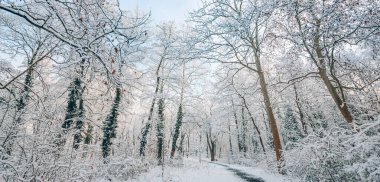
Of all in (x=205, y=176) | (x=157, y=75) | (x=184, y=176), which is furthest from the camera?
(x=157, y=75)

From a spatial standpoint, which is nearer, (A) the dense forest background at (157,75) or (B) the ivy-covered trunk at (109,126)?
(A) the dense forest background at (157,75)

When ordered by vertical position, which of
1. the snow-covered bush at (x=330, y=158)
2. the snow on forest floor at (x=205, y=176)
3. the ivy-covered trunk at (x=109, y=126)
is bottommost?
the snow on forest floor at (x=205, y=176)

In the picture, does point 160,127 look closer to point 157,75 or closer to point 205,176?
point 157,75

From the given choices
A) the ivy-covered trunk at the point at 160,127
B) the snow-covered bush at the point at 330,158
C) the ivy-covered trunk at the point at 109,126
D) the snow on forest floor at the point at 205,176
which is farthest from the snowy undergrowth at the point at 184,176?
the snow-covered bush at the point at 330,158

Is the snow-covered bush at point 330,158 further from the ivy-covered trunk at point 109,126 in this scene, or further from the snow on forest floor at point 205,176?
the ivy-covered trunk at point 109,126

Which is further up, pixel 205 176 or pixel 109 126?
pixel 109 126

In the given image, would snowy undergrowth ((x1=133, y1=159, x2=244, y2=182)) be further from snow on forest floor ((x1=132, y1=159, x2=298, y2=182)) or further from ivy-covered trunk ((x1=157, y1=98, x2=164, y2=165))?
ivy-covered trunk ((x1=157, y1=98, x2=164, y2=165))

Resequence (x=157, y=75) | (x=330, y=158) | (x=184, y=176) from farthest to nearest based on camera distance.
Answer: (x=157, y=75)
(x=184, y=176)
(x=330, y=158)

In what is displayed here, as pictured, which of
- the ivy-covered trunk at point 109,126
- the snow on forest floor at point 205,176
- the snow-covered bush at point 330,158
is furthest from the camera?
the ivy-covered trunk at point 109,126

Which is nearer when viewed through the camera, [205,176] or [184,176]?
[184,176]

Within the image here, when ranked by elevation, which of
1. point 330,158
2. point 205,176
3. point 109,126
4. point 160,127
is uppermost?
point 160,127

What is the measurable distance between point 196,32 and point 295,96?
1552 cm

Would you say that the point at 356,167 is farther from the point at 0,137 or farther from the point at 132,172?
the point at 132,172

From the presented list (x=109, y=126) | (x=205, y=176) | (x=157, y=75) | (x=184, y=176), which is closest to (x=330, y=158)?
(x=205, y=176)
